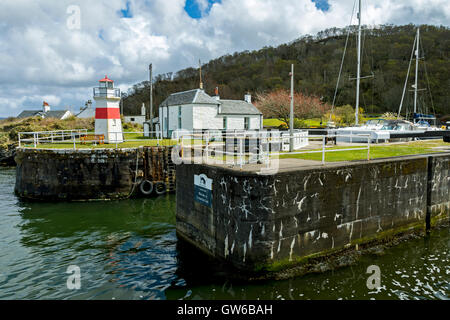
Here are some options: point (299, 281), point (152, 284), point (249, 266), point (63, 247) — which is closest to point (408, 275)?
point (299, 281)

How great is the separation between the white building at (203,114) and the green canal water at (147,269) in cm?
1835

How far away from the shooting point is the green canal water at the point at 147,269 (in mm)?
8039

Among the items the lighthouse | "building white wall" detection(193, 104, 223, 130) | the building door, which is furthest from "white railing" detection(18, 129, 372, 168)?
the building door

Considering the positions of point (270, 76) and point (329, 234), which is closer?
point (329, 234)

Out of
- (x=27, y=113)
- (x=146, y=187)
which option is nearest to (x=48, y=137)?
(x=146, y=187)

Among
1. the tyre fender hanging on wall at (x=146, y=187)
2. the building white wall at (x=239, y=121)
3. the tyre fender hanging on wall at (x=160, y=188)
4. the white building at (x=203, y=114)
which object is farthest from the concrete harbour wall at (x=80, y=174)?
the building white wall at (x=239, y=121)

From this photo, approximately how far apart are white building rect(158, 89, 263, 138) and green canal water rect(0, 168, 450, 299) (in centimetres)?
1835

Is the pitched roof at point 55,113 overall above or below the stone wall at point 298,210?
above

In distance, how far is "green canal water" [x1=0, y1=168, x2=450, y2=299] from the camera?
26.4ft

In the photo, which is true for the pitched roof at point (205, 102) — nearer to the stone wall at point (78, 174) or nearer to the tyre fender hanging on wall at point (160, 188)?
the tyre fender hanging on wall at point (160, 188)

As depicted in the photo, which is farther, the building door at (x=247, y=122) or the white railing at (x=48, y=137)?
the building door at (x=247, y=122)

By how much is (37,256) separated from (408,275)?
476 inches
